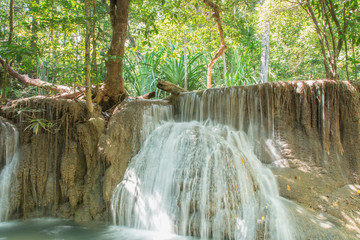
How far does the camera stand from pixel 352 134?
16.0 ft

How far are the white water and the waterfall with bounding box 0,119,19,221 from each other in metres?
2.10

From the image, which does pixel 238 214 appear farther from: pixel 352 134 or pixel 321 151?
pixel 352 134

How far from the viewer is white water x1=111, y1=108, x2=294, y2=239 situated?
12.5 feet

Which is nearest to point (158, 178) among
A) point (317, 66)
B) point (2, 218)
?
point (2, 218)

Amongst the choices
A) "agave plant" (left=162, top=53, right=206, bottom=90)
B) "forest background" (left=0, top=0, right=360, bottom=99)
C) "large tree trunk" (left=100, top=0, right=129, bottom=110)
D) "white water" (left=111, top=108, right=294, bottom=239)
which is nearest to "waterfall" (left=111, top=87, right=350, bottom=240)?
"white water" (left=111, top=108, right=294, bottom=239)

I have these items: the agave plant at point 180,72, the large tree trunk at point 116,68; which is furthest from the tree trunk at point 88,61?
the agave plant at point 180,72

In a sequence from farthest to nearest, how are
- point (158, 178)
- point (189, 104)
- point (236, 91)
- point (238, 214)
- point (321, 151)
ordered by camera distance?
point (189, 104), point (236, 91), point (321, 151), point (158, 178), point (238, 214)

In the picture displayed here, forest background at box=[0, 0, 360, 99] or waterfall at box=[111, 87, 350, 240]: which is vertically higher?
forest background at box=[0, 0, 360, 99]

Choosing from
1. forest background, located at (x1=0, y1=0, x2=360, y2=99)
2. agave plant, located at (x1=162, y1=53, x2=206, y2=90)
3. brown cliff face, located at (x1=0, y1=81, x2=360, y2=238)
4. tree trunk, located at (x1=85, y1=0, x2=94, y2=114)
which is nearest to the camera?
brown cliff face, located at (x1=0, y1=81, x2=360, y2=238)

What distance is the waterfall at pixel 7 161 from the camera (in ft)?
15.8

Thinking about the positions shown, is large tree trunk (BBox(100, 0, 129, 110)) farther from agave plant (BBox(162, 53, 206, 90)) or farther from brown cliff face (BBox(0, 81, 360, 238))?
agave plant (BBox(162, 53, 206, 90))

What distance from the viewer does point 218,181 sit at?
4.17m

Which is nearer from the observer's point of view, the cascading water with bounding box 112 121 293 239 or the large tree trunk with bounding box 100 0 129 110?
the cascading water with bounding box 112 121 293 239

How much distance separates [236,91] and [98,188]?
3.57 metres
